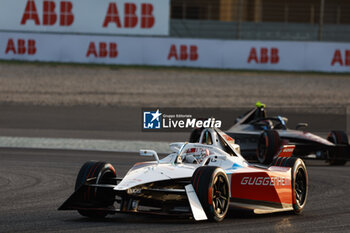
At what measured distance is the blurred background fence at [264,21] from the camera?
1404 inches

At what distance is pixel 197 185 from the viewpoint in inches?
338

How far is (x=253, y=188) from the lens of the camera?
9.38 metres

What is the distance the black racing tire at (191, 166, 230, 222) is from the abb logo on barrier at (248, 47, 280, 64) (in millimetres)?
24044

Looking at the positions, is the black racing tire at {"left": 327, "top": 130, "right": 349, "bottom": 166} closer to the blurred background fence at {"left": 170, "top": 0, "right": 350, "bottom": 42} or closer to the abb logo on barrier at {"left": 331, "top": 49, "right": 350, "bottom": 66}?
the abb logo on barrier at {"left": 331, "top": 49, "right": 350, "bottom": 66}

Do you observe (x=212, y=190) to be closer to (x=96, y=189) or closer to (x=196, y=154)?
(x=196, y=154)

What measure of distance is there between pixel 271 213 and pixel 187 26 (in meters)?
26.2

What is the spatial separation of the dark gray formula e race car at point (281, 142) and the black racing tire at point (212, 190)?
6729mm

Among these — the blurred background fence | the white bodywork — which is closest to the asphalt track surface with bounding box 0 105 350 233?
the white bodywork

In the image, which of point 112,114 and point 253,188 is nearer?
point 253,188

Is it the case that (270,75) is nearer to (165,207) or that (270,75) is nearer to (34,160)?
(34,160)

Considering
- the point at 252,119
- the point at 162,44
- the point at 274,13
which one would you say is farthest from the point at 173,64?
the point at 252,119

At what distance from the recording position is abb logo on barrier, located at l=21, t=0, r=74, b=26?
113ft

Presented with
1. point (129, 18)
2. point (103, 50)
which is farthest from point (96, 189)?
point (129, 18)

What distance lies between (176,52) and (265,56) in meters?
3.53
